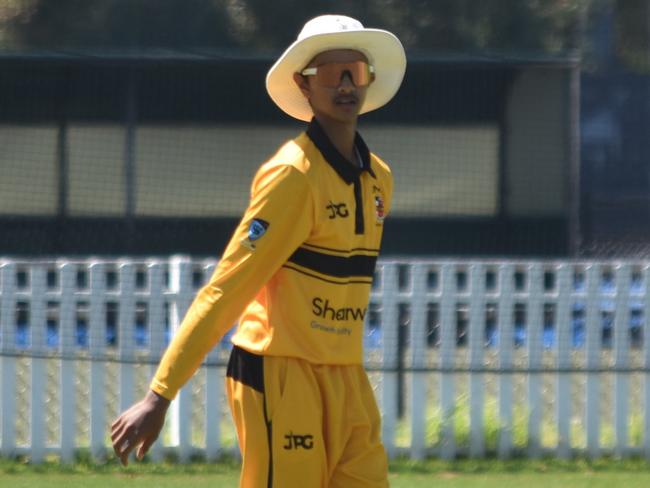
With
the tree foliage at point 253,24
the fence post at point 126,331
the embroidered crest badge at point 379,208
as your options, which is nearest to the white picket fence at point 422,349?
the fence post at point 126,331

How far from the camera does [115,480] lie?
6.44 meters

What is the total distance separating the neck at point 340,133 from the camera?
3.43 m

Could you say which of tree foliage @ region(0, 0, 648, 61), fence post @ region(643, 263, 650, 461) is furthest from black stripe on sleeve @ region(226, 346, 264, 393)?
tree foliage @ region(0, 0, 648, 61)

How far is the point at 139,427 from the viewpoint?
317cm

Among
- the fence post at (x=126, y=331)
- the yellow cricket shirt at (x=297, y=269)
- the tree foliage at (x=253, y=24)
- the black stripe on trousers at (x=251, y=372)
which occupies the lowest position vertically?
the fence post at (x=126, y=331)

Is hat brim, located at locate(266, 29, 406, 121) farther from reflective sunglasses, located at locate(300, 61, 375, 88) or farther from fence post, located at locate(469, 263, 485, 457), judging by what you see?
fence post, located at locate(469, 263, 485, 457)

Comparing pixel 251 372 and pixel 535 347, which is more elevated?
pixel 251 372

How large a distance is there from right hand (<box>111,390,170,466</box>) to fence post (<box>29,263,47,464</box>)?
11.4ft

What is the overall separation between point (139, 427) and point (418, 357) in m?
3.65

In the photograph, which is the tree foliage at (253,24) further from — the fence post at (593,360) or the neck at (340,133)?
the neck at (340,133)

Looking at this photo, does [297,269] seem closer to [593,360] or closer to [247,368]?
[247,368]

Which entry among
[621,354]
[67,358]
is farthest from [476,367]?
[67,358]

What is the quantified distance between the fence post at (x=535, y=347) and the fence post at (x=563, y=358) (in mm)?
87

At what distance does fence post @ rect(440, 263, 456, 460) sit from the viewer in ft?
22.0
